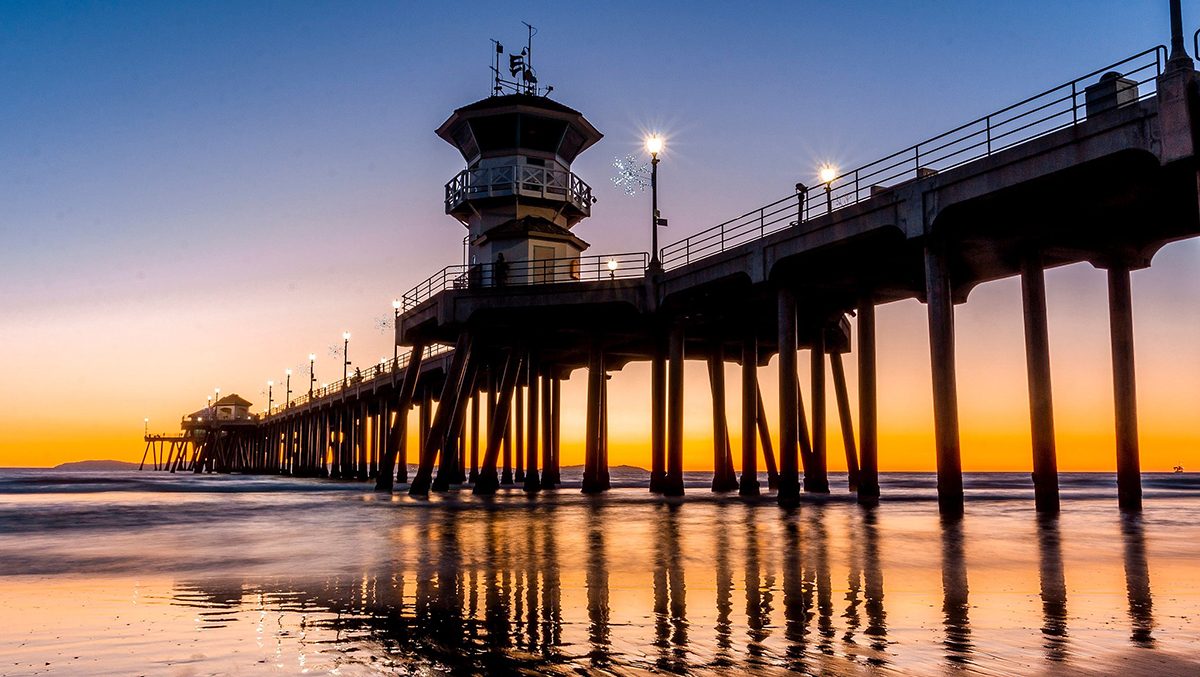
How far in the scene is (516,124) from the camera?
47219mm

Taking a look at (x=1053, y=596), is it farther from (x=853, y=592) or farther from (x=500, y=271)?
(x=500, y=271)

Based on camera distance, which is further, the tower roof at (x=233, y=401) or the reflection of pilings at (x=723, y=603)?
the tower roof at (x=233, y=401)

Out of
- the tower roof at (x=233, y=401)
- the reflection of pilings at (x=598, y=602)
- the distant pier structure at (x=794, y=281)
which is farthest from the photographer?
the tower roof at (x=233, y=401)

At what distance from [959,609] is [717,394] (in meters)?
36.5

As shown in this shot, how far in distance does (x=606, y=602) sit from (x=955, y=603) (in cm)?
329

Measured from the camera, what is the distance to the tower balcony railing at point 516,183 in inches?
1860

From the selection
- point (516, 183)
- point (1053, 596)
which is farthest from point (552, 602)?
point (516, 183)

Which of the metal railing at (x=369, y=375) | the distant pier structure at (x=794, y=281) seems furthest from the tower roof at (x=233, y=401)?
the distant pier structure at (x=794, y=281)

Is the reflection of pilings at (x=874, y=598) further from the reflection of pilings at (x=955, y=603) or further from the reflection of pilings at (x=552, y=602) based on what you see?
the reflection of pilings at (x=552, y=602)

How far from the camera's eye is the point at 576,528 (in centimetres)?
1970

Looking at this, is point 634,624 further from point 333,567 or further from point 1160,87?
point 1160,87

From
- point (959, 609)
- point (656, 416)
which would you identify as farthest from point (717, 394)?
point (959, 609)

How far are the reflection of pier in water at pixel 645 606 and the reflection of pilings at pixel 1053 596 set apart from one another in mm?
24

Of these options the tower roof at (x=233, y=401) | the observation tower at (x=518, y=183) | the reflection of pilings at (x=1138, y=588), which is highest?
the observation tower at (x=518, y=183)
